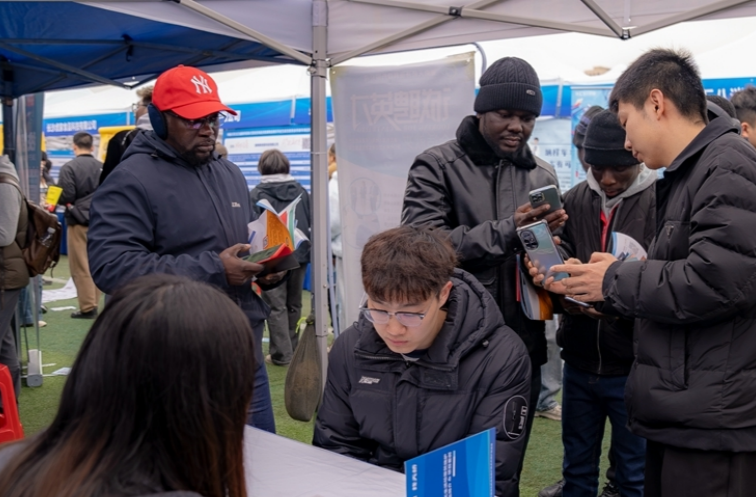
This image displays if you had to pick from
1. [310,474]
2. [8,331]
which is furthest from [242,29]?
[8,331]

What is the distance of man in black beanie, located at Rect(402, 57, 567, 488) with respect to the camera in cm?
269

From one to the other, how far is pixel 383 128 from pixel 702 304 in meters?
2.33

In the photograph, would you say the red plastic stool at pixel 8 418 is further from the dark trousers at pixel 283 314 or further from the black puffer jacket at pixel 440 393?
the dark trousers at pixel 283 314

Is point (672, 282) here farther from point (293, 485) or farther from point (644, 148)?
point (293, 485)

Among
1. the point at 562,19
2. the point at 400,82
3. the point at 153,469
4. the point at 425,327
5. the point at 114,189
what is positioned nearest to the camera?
the point at 153,469

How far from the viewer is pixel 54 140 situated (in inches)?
510

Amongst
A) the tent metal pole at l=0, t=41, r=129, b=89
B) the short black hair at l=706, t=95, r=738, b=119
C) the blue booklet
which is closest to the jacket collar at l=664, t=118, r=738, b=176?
the blue booklet

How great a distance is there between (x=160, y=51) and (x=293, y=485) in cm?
332

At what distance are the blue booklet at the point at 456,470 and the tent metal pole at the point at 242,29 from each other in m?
2.36

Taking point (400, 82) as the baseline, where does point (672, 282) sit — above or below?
below

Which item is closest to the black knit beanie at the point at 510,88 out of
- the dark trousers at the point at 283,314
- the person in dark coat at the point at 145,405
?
the person in dark coat at the point at 145,405

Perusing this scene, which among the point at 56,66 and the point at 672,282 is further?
the point at 56,66

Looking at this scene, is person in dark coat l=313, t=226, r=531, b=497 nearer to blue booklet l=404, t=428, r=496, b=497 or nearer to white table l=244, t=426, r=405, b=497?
white table l=244, t=426, r=405, b=497

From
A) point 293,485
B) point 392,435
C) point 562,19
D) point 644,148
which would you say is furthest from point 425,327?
point 562,19
